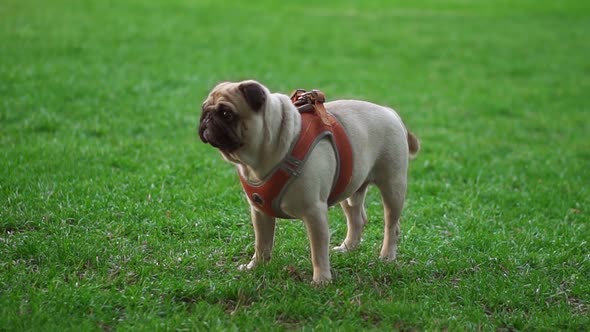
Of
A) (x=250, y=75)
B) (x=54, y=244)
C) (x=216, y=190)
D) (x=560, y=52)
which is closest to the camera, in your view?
(x=54, y=244)

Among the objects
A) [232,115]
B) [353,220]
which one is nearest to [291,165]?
[232,115]

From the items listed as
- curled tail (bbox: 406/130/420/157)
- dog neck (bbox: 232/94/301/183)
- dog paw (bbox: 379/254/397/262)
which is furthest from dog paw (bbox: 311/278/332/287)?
curled tail (bbox: 406/130/420/157)

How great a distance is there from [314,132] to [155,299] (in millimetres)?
1626

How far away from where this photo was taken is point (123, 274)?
511cm

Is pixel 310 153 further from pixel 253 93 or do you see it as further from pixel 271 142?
pixel 253 93

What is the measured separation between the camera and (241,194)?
7.33 m

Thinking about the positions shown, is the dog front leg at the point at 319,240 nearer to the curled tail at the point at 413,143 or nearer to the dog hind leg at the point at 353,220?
the dog hind leg at the point at 353,220

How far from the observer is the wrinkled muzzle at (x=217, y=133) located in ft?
14.4

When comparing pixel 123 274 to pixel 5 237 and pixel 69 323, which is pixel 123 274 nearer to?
pixel 69 323

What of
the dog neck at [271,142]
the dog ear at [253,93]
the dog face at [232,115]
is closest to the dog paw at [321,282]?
the dog neck at [271,142]

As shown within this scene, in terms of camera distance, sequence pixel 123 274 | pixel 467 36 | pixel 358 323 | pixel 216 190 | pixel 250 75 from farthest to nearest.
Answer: pixel 467 36 → pixel 250 75 → pixel 216 190 → pixel 123 274 → pixel 358 323

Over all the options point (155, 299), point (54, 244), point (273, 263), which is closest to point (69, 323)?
point (155, 299)

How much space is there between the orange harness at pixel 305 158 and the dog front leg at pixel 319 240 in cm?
20

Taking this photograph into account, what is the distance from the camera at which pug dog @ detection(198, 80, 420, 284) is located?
14.7 feet
